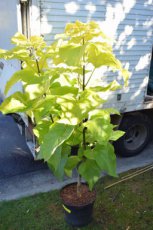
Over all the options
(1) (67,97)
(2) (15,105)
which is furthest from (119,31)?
(2) (15,105)

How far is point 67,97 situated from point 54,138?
31 cm

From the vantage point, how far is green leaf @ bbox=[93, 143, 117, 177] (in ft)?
7.22

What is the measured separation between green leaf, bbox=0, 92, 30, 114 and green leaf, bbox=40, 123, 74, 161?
0.27 m

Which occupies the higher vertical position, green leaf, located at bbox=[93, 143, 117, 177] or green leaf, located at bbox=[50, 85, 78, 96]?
green leaf, located at bbox=[50, 85, 78, 96]

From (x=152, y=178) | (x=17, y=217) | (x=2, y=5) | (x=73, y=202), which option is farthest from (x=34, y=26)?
(x=152, y=178)

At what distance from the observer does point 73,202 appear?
282 cm

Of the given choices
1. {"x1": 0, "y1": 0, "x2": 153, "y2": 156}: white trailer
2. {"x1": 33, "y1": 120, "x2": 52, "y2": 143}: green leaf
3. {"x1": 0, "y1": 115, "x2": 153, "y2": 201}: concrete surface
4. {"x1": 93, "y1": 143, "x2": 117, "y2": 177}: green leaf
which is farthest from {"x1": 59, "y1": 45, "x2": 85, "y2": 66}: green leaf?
{"x1": 0, "y1": 115, "x2": 153, "y2": 201}: concrete surface

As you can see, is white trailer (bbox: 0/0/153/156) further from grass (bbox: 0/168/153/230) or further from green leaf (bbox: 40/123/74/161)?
green leaf (bbox: 40/123/74/161)

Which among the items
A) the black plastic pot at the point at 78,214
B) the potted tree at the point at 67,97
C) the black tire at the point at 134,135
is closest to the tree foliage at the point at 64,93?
the potted tree at the point at 67,97

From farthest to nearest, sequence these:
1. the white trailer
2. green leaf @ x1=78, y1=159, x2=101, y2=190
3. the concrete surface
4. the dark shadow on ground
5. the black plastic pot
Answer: the dark shadow on ground < the concrete surface < the white trailer < the black plastic pot < green leaf @ x1=78, y1=159, x2=101, y2=190

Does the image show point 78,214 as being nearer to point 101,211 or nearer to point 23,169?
point 101,211

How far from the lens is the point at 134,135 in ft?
15.0

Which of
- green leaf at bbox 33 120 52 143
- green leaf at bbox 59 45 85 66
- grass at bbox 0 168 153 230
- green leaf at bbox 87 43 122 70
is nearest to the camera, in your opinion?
green leaf at bbox 59 45 85 66

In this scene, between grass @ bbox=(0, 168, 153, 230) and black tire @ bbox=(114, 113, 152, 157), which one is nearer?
grass @ bbox=(0, 168, 153, 230)
